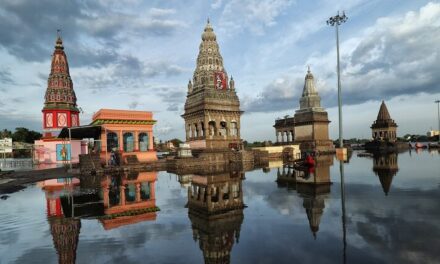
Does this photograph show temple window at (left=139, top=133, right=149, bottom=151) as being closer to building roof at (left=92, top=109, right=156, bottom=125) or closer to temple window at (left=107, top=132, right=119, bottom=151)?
building roof at (left=92, top=109, right=156, bottom=125)

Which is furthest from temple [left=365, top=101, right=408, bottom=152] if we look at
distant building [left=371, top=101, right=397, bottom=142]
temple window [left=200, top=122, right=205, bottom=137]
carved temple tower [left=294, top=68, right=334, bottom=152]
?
temple window [left=200, top=122, right=205, bottom=137]

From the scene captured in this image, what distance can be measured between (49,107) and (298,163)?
42442mm

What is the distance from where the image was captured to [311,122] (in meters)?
66.6

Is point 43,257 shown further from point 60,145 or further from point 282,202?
point 60,145

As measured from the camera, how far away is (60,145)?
48.3 meters

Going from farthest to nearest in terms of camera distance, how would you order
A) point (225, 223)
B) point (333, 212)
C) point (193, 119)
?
point (193, 119), point (333, 212), point (225, 223)

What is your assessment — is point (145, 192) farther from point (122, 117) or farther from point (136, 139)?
point (136, 139)

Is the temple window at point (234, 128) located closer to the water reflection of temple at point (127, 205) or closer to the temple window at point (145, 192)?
the temple window at point (145, 192)

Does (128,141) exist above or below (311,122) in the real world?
below

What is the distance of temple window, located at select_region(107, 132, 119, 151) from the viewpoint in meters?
39.6

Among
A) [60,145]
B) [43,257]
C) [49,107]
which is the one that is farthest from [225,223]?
[49,107]

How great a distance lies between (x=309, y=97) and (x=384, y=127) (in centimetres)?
3062

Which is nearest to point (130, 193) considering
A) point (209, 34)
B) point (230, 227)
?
point (230, 227)

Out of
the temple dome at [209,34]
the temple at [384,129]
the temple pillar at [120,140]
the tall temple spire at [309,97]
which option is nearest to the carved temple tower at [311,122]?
the tall temple spire at [309,97]
